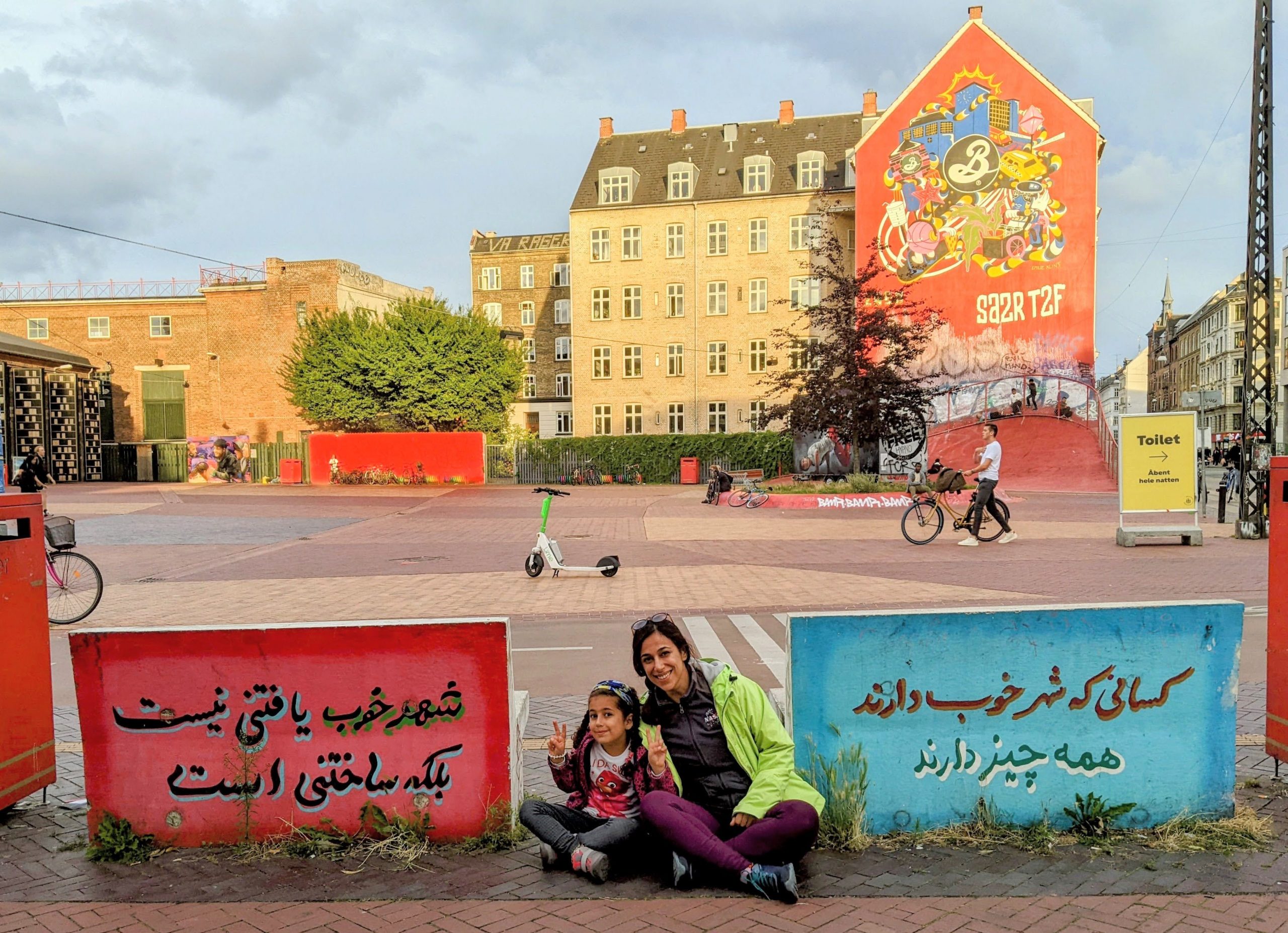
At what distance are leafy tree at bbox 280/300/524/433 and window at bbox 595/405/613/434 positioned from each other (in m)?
9.46

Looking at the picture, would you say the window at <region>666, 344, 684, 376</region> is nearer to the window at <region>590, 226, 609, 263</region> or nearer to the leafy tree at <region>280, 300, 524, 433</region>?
the window at <region>590, 226, 609, 263</region>

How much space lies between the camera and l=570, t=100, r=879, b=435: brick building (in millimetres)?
48750

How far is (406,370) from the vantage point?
41.2 metres

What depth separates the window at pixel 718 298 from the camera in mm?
49625

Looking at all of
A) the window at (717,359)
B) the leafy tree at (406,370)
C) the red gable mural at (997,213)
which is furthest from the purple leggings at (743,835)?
the window at (717,359)

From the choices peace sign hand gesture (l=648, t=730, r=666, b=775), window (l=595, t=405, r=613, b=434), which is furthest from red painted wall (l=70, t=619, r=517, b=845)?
window (l=595, t=405, r=613, b=434)

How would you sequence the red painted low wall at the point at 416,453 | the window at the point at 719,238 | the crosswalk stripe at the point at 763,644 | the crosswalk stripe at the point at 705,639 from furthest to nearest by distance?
the window at the point at 719,238
the red painted low wall at the point at 416,453
the crosswalk stripe at the point at 705,639
the crosswalk stripe at the point at 763,644

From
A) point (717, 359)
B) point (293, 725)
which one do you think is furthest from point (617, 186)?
point (293, 725)

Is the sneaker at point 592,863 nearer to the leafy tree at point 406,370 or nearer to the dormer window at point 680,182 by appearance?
the leafy tree at point 406,370

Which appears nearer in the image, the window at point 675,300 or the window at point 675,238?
the window at point 675,238

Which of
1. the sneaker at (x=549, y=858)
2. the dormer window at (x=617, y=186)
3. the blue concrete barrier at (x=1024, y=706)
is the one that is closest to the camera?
the sneaker at (x=549, y=858)

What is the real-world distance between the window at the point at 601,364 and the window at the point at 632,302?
84.8 inches

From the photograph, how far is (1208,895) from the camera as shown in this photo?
3707mm

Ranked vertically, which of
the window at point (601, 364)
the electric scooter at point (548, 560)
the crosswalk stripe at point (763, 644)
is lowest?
the crosswalk stripe at point (763, 644)
